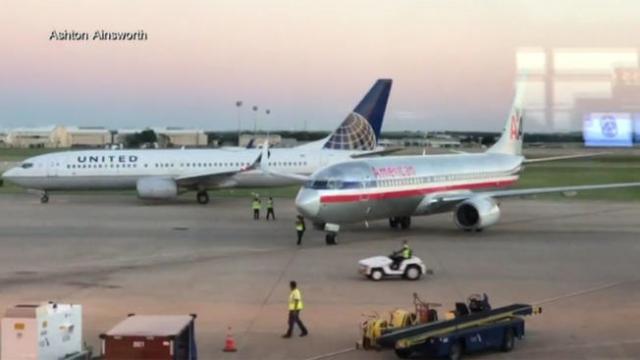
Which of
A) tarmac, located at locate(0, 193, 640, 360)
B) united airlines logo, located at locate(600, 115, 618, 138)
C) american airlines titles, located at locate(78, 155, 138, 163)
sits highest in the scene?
american airlines titles, located at locate(78, 155, 138, 163)

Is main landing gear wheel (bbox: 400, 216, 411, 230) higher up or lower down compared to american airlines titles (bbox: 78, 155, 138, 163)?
lower down

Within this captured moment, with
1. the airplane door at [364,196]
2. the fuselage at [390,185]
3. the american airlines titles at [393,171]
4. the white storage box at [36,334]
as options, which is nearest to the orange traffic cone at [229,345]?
the white storage box at [36,334]

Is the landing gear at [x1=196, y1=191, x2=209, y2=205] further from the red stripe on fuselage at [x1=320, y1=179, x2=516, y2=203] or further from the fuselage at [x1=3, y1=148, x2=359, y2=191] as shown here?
the red stripe on fuselage at [x1=320, y1=179, x2=516, y2=203]

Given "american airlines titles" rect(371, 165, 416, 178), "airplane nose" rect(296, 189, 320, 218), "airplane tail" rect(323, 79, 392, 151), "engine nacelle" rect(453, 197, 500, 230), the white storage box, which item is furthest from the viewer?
"airplane tail" rect(323, 79, 392, 151)

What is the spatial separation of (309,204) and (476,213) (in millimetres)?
5977

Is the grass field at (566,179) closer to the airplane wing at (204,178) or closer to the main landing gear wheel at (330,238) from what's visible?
the airplane wing at (204,178)

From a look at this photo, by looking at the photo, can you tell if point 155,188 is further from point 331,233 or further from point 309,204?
point 331,233

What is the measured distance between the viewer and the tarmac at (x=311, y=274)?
13398mm

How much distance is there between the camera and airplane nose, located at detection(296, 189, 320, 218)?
83.7 feet

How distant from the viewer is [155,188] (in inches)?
1609

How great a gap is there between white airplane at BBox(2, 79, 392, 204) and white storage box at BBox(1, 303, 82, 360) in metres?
29.2

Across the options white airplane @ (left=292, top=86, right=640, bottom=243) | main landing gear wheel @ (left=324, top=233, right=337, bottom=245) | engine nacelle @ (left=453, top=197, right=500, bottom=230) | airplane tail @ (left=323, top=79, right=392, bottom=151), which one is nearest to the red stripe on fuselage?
white airplane @ (left=292, top=86, right=640, bottom=243)

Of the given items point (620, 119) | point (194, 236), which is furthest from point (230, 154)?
point (620, 119)

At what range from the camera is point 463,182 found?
1207 inches
